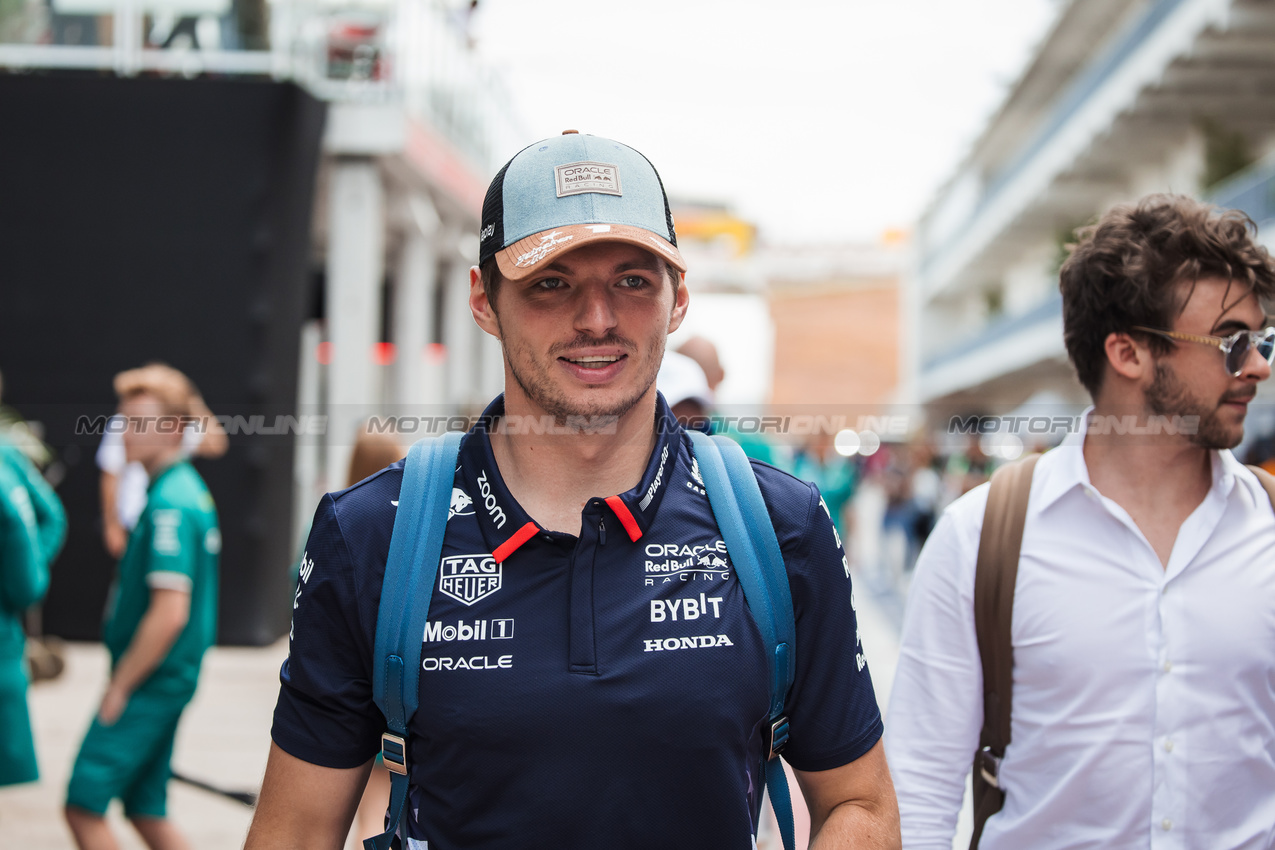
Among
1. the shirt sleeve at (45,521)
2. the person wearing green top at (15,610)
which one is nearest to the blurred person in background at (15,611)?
the person wearing green top at (15,610)

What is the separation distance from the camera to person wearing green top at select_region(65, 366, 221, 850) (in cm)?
429

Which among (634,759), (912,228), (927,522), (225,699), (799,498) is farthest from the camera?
(912,228)

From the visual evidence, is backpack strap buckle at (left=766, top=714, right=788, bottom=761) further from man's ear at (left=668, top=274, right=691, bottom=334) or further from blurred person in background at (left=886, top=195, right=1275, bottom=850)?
blurred person in background at (left=886, top=195, right=1275, bottom=850)

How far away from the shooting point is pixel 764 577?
1.88 meters

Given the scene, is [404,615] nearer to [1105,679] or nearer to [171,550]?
[1105,679]

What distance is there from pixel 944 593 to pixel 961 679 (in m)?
0.21

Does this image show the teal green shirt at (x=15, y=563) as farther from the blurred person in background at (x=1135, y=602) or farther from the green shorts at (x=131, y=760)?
the blurred person in background at (x=1135, y=602)

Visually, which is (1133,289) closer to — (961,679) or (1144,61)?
(961,679)

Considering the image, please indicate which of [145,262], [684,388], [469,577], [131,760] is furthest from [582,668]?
[145,262]

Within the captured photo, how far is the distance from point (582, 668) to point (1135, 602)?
4.79 feet

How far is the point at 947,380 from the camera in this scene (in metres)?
39.8

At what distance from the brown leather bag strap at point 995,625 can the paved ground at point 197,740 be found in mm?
1033

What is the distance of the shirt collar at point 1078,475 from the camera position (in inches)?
103

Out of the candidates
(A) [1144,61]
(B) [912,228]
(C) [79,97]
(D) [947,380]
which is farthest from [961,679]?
(B) [912,228]
